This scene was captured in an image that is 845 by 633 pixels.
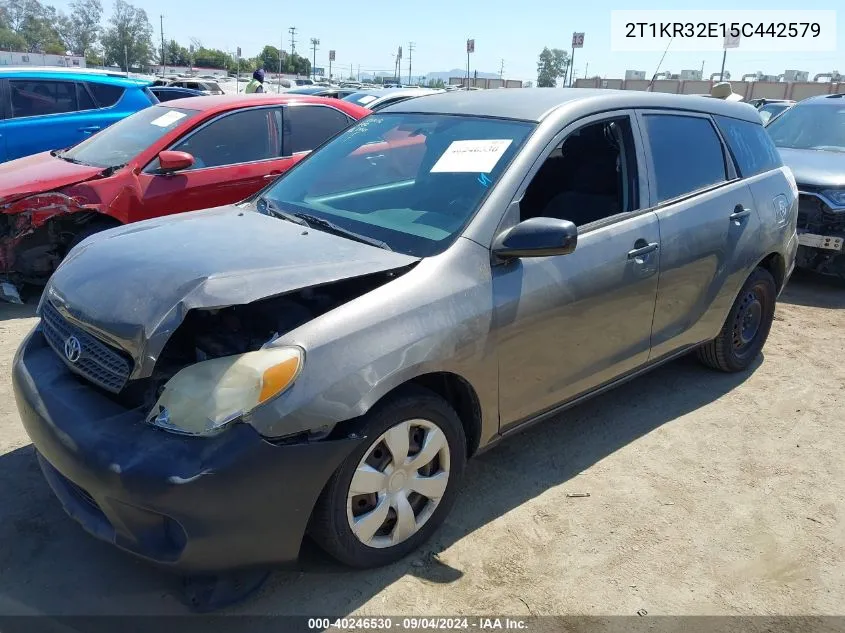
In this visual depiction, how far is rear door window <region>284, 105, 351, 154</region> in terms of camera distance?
6289mm

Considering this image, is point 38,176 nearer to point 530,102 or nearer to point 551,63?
point 530,102

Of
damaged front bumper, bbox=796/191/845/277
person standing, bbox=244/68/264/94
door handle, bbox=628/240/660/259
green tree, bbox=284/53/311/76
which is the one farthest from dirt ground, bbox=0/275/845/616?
green tree, bbox=284/53/311/76

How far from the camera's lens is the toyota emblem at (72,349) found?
2514 millimetres

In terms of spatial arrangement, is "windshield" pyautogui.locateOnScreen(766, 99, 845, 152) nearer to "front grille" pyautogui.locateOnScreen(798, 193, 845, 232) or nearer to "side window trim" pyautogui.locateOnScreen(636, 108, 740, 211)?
"front grille" pyautogui.locateOnScreen(798, 193, 845, 232)

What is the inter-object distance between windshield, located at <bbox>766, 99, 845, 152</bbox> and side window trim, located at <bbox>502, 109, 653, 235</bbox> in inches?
210

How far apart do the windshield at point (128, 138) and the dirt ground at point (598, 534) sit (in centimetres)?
219

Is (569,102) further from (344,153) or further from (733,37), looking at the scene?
(733,37)

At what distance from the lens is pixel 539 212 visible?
3332 mm

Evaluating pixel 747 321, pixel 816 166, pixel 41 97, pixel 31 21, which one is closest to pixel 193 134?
pixel 41 97

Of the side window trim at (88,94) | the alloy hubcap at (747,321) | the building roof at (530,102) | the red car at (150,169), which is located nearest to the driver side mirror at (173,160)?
the red car at (150,169)

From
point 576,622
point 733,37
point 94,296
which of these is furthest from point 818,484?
point 733,37

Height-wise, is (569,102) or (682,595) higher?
(569,102)

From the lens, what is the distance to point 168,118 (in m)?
5.94

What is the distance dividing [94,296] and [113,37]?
367 feet
